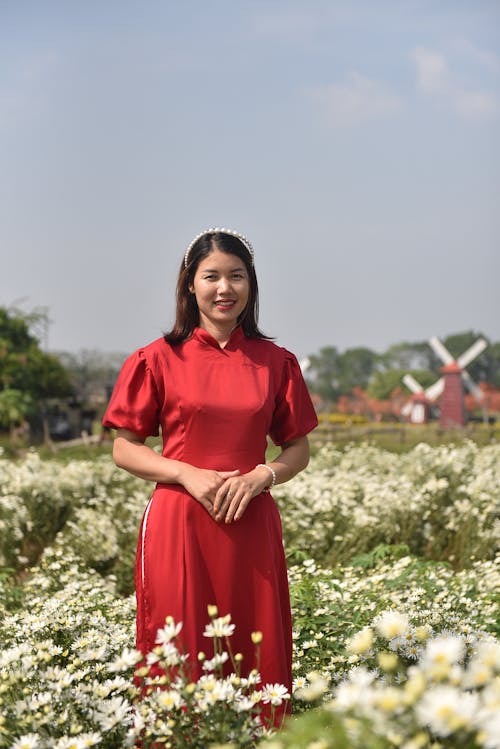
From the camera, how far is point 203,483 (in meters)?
2.47

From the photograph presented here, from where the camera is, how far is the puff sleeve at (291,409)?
2.81 m

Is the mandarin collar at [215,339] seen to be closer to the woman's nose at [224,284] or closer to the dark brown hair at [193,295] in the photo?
the dark brown hair at [193,295]

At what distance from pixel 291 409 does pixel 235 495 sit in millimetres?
444

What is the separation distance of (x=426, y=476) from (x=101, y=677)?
591cm

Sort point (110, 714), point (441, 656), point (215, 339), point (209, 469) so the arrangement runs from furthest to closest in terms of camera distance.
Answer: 1. point (215, 339)
2. point (209, 469)
3. point (110, 714)
4. point (441, 656)

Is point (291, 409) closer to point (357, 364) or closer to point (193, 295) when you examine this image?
point (193, 295)

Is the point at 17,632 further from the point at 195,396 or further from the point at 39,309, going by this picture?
the point at 39,309

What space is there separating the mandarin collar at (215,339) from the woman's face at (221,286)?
2.2 inches

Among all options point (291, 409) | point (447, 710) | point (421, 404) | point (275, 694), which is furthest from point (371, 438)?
point (421, 404)

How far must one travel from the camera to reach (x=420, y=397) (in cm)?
5231

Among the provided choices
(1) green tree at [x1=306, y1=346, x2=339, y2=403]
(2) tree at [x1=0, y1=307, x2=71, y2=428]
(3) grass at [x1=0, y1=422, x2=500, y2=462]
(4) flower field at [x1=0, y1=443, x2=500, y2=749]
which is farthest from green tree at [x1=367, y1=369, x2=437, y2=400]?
(4) flower field at [x1=0, y1=443, x2=500, y2=749]

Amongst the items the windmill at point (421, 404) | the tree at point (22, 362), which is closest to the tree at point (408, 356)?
the windmill at point (421, 404)

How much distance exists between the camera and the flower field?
137 cm

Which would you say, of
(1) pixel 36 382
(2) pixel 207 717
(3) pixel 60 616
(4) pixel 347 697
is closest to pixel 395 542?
(3) pixel 60 616
